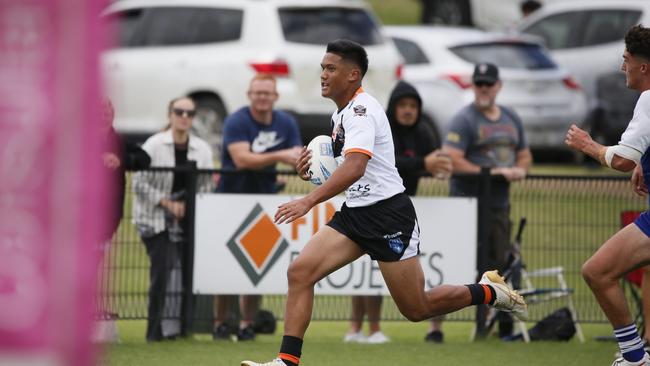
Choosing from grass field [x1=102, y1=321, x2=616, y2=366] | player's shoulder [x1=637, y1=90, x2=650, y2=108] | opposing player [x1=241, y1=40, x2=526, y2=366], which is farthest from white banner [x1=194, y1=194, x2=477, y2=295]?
player's shoulder [x1=637, y1=90, x2=650, y2=108]

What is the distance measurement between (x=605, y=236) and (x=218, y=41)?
6.75 m

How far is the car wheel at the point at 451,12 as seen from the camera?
27.6m

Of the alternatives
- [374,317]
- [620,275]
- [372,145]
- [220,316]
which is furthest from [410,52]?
[372,145]

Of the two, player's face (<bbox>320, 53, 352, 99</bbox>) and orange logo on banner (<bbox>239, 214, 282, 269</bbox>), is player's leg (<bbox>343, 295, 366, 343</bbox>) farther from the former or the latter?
player's face (<bbox>320, 53, 352, 99</bbox>)

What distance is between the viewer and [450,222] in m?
11.1

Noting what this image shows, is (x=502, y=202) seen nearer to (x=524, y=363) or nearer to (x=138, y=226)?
(x=524, y=363)

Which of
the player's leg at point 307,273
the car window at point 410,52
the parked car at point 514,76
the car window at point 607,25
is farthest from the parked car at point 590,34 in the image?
the player's leg at point 307,273

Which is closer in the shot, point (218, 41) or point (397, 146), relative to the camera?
point (397, 146)

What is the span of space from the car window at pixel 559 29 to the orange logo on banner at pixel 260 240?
10.5 meters

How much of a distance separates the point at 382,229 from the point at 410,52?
11.0 metres

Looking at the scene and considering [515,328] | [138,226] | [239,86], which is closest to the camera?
[138,226]

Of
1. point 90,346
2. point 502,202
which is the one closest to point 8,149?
point 90,346

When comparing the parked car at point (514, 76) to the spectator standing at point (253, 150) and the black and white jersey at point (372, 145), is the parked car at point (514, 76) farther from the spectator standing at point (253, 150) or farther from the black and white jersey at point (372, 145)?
the black and white jersey at point (372, 145)

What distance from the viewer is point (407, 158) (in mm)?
10836
